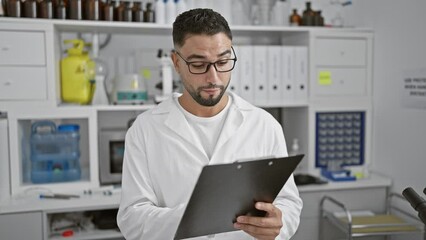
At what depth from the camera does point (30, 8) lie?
2.34m

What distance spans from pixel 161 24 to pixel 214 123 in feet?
3.91

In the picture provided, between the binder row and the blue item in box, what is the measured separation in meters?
1.05

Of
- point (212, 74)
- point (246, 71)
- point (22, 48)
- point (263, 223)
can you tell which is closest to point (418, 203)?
point (263, 223)

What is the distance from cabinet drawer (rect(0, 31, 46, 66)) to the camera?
229cm

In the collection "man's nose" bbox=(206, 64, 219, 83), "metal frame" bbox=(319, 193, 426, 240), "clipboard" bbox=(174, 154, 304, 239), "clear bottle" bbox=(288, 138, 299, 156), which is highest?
"man's nose" bbox=(206, 64, 219, 83)

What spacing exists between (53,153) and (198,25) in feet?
5.15

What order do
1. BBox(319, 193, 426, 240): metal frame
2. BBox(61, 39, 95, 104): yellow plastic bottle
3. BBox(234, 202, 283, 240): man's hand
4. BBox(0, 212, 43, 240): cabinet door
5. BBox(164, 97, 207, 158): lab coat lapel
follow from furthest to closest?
1. BBox(61, 39, 95, 104): yellow plastic bottle
2. BBox(319, 193, 426, 240): metal frame
3. BBox(0, 212, 43, 240): cabinet door
4. BBox(164, 97, 207, 158): lab coat lapel
5. BBox(234, 202, 283, 240): man's hand

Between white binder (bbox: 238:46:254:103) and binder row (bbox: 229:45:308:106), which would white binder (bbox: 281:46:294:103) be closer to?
binder row (bbox: 229:45:308:106)

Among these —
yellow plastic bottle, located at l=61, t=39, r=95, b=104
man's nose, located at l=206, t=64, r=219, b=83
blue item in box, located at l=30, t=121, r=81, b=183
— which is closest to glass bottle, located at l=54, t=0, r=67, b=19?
yellow plastic bottle, located at l=61, t=39, r=95, b=104

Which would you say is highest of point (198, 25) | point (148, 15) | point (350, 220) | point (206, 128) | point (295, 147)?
point (148, 15)

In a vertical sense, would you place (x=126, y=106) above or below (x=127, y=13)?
below

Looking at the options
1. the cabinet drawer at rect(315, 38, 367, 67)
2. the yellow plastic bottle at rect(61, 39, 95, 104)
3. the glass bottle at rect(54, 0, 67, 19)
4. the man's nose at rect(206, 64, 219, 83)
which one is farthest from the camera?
the cabinet drawer at rect(315, 38, 367, 67)

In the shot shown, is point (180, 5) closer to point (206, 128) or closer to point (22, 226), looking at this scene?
point (206, 128)

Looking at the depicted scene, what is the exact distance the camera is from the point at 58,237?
7.41 ft
